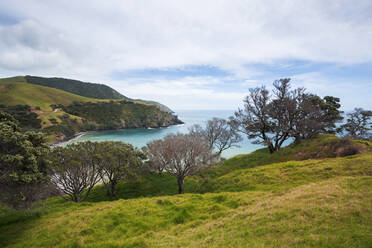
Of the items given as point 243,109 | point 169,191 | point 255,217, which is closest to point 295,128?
point 243,109

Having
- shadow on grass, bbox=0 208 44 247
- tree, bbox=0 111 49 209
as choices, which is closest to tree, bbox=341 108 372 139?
tree, bbox=0 111 49 209

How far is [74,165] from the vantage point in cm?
2133

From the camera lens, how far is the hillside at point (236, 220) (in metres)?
6.80

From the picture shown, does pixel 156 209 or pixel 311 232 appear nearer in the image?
pixel 311 232

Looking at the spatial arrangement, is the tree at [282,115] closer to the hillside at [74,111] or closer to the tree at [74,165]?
the tree at [74,165]

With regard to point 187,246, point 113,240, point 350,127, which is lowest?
point 113,240

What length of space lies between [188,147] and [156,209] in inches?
433

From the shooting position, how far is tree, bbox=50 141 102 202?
20.8 meters

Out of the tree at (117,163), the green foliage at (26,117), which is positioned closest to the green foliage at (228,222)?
the tree at (117,163)

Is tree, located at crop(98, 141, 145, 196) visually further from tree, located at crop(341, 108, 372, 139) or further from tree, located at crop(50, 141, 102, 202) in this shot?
tree, located at crop(341, 108, 372, 139)

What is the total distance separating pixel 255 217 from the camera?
876 cm

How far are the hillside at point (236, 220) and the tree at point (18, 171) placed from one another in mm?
1770

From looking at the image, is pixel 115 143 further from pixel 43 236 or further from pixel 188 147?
pixel 43 236

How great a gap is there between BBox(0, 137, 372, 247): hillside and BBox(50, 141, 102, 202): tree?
5769 millimetres
